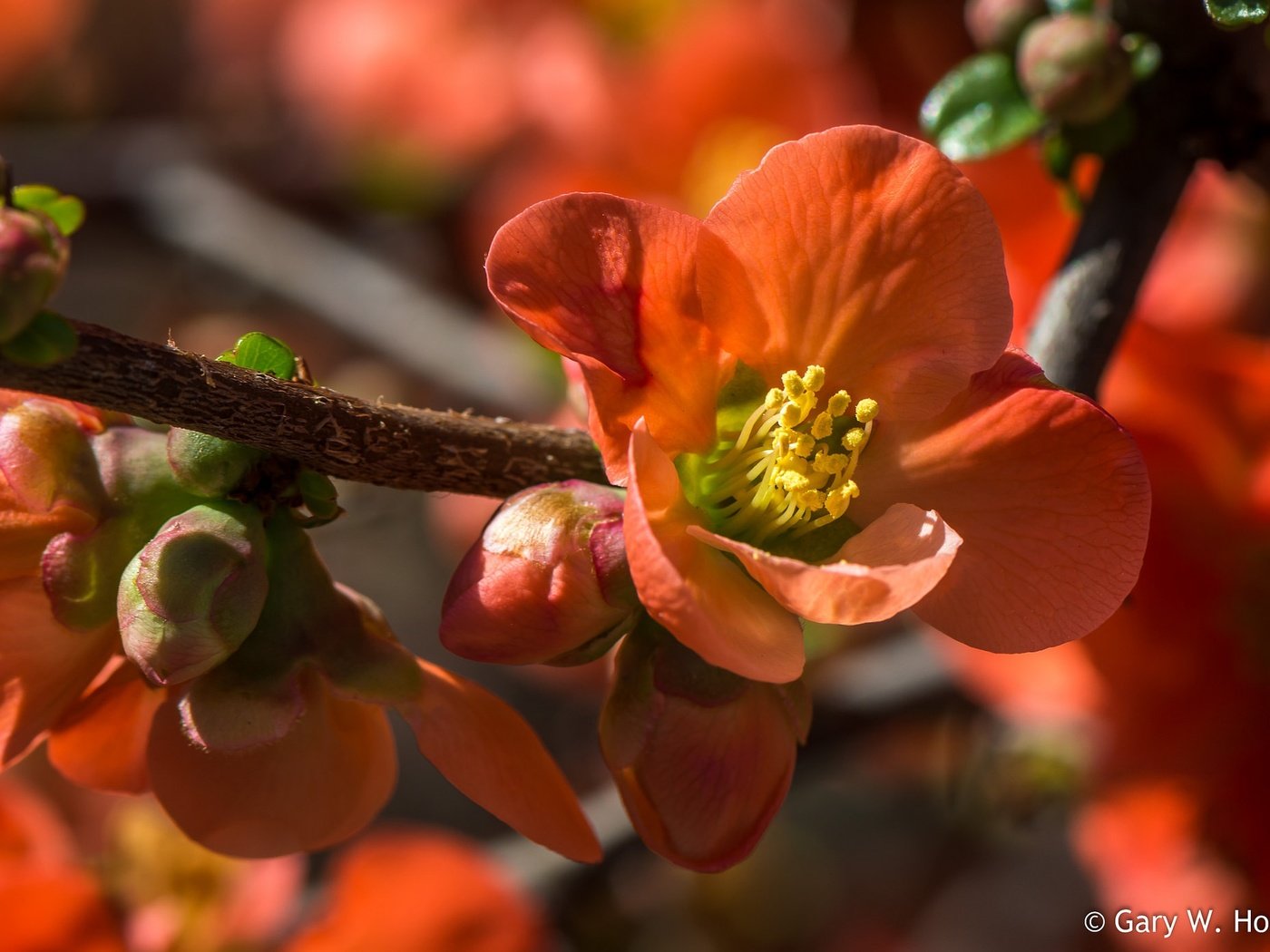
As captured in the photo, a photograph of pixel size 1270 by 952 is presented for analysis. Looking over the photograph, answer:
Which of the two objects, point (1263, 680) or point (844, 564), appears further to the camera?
point (1263, 680)

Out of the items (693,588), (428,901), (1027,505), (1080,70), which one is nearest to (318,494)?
(693,588)

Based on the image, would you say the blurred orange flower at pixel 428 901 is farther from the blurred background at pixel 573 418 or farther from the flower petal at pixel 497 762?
the flower petal at pixel 497 762

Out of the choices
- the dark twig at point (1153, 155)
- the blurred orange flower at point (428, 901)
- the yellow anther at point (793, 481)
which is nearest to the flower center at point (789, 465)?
the yellow anther at point (793, 481)

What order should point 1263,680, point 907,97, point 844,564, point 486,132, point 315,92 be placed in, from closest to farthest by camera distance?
point 844,564
point 1263,680
point 907,97
point 486,132
point 315,92

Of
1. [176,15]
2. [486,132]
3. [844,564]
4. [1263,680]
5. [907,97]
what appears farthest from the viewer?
[176,15]

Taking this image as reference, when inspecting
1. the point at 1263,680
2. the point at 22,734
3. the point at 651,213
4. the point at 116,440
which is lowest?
the point at 1263,680

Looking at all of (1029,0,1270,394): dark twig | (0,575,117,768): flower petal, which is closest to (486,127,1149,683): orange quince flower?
(1029,0,1270,394): dark twig

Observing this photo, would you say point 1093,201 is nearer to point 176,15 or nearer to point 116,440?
point 116,440

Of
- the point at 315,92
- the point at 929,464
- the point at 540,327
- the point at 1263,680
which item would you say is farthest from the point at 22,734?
the point at 315,92
